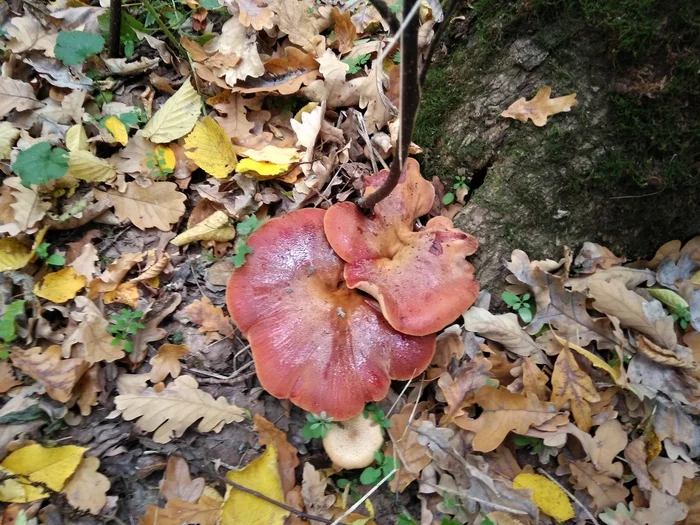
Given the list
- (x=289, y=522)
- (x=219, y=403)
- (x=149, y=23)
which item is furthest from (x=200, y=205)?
(x=289, y=522)

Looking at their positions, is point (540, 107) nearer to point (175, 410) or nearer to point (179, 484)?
point (175, 410)

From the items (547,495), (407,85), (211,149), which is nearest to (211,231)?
(211,149)

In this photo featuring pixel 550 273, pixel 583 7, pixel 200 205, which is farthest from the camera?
pixel 200 205

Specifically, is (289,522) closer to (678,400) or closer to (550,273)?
(550,273)

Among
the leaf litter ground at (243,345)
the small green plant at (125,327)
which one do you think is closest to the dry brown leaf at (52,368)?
the leaf litter ground at (243,345)

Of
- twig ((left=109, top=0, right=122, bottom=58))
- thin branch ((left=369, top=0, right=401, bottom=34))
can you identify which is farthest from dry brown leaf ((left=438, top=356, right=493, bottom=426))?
twig ((left=109, top=0, right=122, bottom=58))

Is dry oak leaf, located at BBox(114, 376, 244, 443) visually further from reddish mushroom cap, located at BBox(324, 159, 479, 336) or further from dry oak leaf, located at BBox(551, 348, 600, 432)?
dry oak leaf, located at BBox(551, 348, 600, 432)
